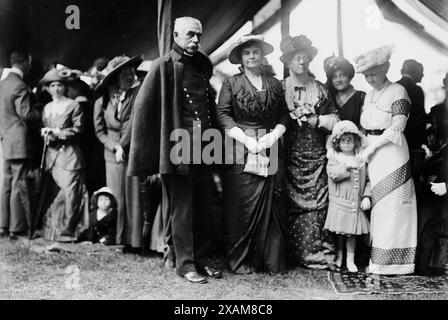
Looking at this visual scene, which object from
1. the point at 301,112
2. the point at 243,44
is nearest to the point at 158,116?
the point at 243,44

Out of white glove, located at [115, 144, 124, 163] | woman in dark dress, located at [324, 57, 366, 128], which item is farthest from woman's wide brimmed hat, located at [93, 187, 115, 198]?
woman in dark dress, located at [324, 57, 366, 128]

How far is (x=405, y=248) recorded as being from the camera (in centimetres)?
576

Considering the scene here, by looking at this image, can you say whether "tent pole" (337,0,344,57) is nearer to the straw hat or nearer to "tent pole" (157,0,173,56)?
the straw hat

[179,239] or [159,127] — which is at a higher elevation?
[159,127]

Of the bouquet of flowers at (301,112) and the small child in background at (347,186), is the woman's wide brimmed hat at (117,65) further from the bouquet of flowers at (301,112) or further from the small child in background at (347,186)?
the small child in background at (347,186)

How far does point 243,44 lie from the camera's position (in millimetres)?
5844

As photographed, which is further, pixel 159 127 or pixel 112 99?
pixel 112 99

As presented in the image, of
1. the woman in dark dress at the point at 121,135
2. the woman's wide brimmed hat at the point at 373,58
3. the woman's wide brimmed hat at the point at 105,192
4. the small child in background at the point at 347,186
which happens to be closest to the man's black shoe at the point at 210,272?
the woman in dark dress at the point at 121,135

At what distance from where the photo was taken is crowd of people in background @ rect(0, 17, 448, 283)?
557cm

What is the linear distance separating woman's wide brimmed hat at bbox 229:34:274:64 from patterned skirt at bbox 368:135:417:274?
A: 4.91 ft
